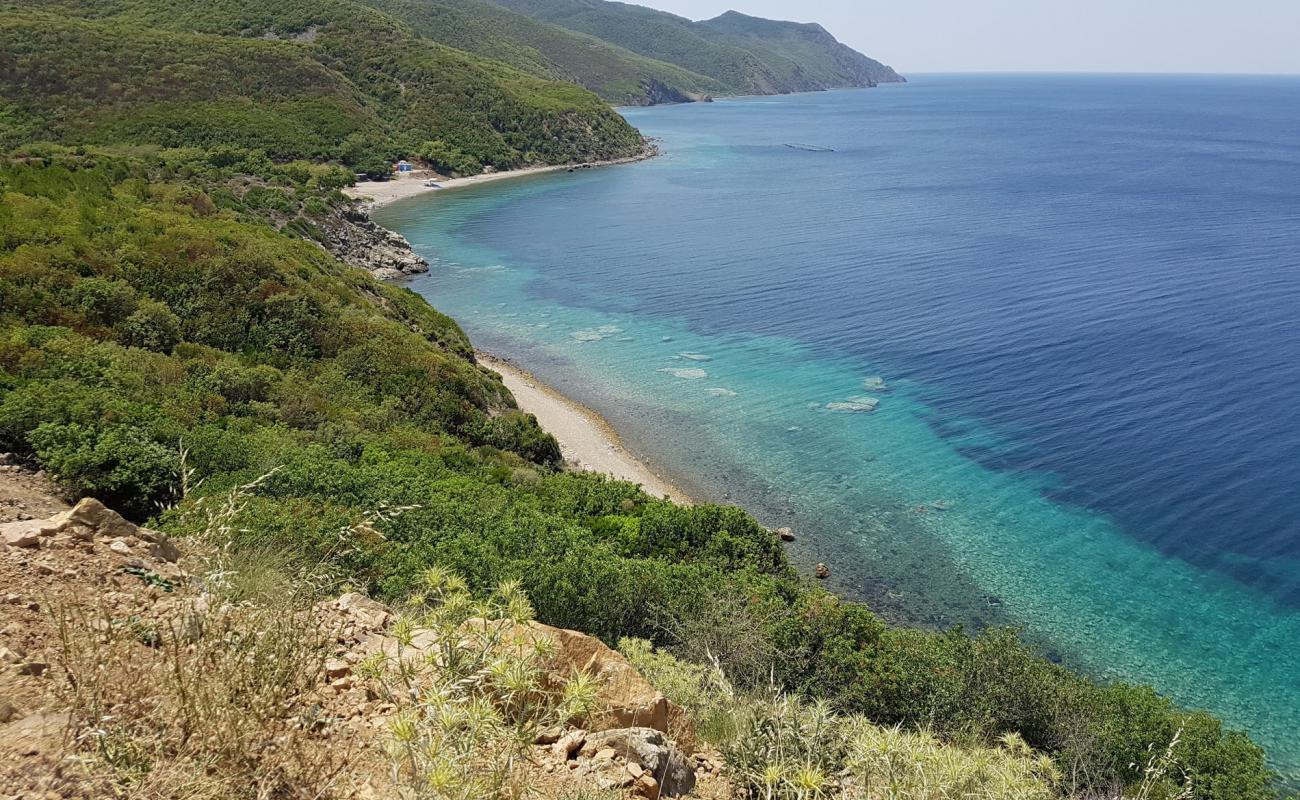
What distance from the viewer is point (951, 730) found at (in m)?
14.5

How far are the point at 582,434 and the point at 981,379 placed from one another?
2376 cm

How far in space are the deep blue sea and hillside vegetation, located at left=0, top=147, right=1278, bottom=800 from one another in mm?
4599

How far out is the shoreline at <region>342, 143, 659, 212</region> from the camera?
92188 mm

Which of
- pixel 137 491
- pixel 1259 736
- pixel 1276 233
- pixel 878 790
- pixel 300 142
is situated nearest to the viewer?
pixel 878 790

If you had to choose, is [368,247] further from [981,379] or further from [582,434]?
[981,379]

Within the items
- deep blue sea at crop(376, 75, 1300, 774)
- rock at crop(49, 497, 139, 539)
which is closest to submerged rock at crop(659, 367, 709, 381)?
deep blue sea at crop(376, 75, 1300, 774)

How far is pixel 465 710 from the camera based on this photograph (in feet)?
15.3

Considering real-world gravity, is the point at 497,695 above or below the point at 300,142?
below

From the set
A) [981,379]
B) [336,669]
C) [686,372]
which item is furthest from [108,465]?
[981,379]

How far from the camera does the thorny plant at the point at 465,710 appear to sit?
441 centimetres

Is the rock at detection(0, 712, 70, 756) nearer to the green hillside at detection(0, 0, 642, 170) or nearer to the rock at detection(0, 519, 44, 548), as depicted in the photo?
the rock at detection(0, 519, 44, 548)

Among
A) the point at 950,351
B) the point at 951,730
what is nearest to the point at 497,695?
the point at 951,730

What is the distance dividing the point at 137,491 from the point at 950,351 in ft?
143

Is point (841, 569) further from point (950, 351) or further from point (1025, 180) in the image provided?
point (1025, 180)
